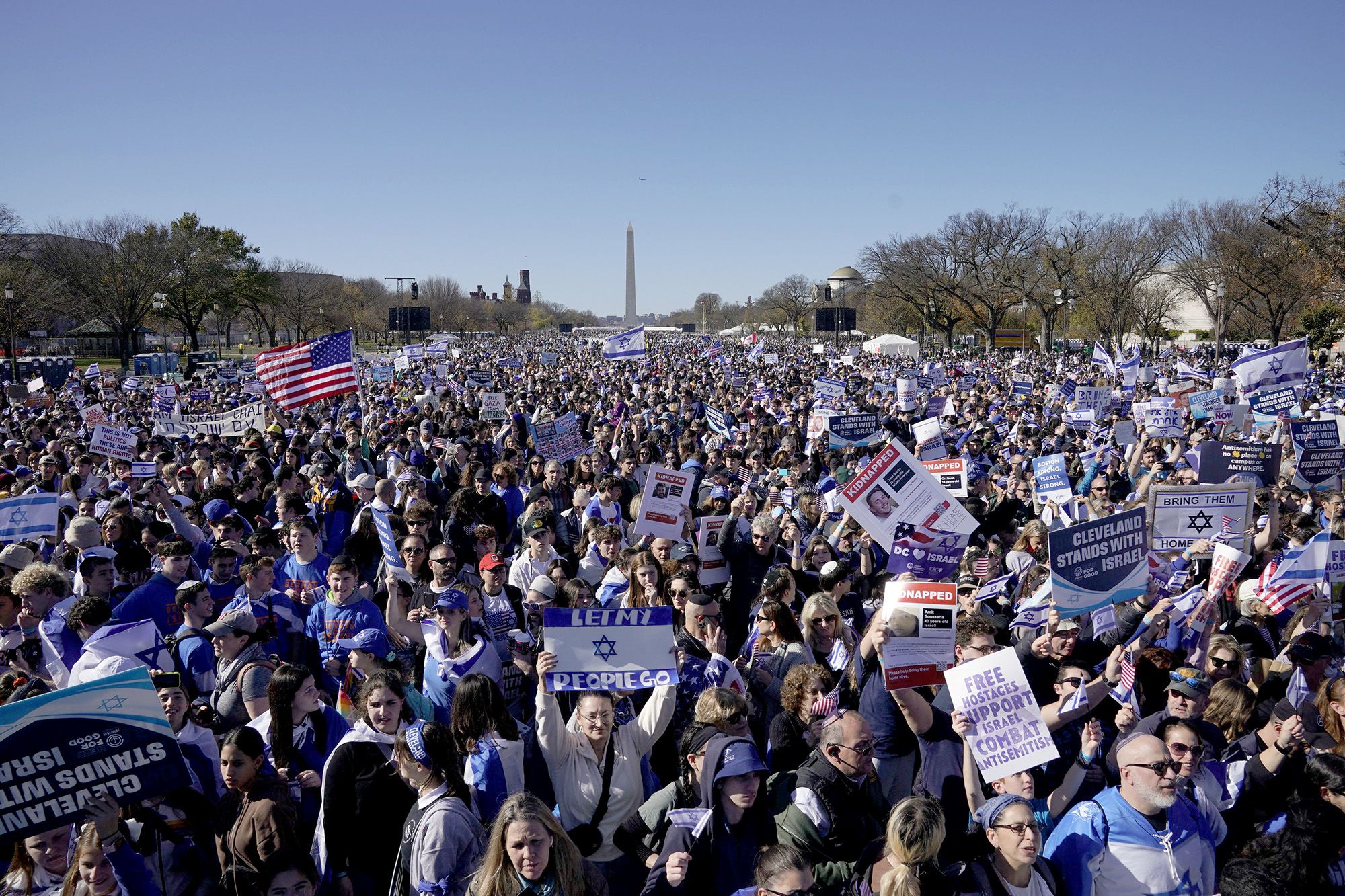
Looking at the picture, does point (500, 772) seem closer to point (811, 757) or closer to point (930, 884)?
point (811, 757)

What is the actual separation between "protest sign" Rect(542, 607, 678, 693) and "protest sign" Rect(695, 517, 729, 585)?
11.1 ft

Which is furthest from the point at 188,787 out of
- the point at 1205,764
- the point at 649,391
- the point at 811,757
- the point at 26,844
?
the point at 649,391

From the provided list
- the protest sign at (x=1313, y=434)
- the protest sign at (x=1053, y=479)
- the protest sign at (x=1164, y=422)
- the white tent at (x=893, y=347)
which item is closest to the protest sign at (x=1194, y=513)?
the protest sign at (x=1053, y=479)

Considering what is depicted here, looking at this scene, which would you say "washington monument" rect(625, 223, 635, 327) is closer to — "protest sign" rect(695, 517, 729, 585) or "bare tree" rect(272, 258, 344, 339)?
"bare tree" rect(272, 258, 344, 339)

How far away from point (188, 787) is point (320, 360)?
45.6ft

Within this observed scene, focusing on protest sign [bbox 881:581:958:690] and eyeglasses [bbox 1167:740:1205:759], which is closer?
eyeglasses [bbox 1167:740:1205:759]

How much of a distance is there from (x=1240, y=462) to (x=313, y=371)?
14189 mm

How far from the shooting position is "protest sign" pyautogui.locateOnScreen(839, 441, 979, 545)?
7.74 meters

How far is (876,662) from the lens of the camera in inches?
199

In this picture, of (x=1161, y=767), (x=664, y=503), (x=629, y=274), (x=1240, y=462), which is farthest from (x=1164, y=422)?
(x=629, y=274)

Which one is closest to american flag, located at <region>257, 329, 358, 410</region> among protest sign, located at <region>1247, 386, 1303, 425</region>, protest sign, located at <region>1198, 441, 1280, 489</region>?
protest sign, located at <region>1198, 441, 1280, 489</region>

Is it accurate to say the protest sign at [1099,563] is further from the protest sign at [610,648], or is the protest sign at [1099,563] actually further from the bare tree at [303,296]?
the bare tree at [303,296]

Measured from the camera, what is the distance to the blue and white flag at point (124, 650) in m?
5.55

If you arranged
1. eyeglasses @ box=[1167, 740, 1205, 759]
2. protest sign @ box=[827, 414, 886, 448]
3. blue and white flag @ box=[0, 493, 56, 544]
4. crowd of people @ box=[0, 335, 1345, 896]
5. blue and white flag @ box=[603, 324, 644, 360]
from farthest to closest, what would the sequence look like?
1. blue and white flag @ box=[603, 324, 644, 360]
2. protest sign @ box=[827, 414, 886, 448]
3. blue and white flag @ box=[0, 493, 56, 544]
4. eyeglasses @ box=[1167, 740, 1205, 759]
5. crowd of people @ box=[0, 335, 1345, 896]
